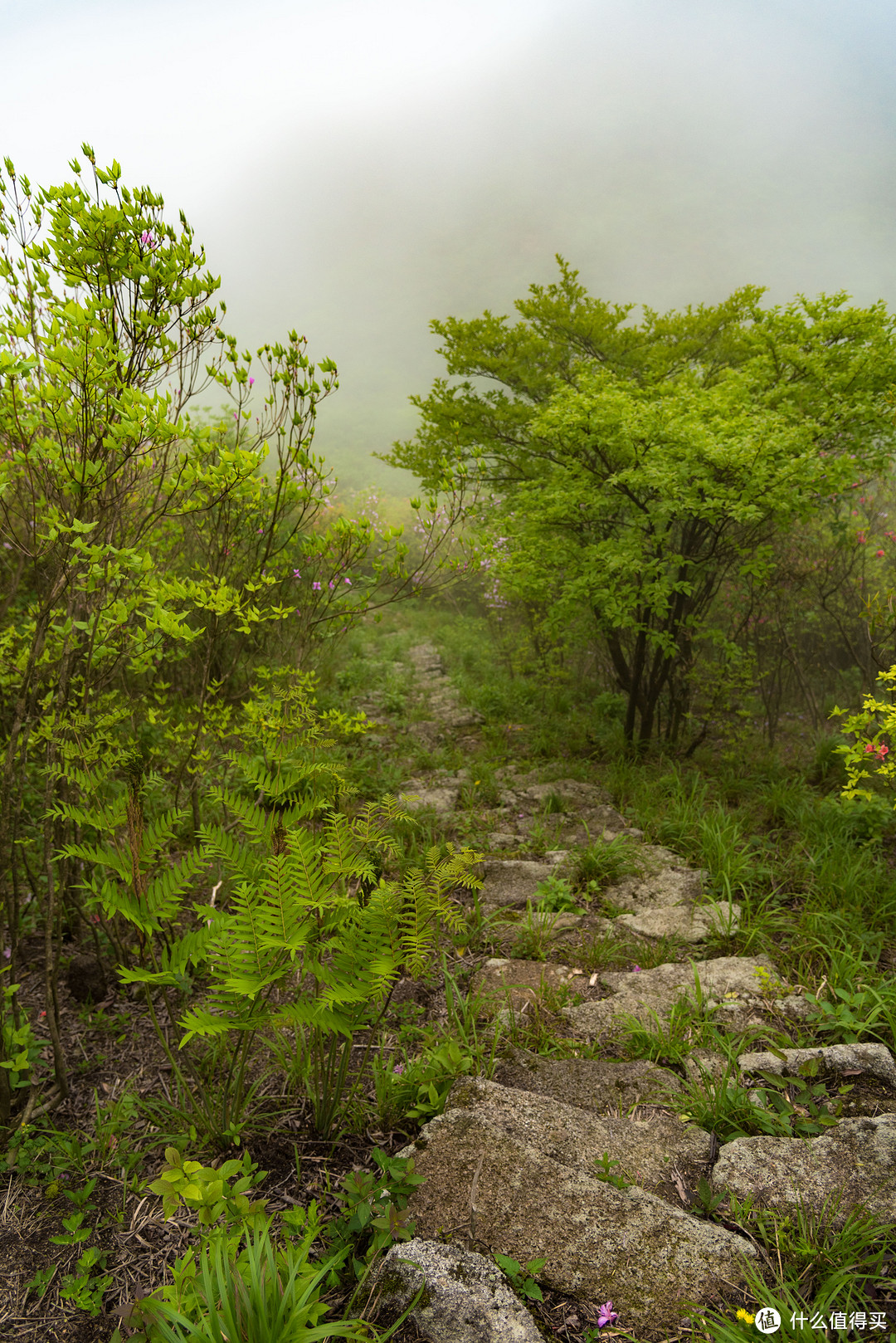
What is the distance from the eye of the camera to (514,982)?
2.55m

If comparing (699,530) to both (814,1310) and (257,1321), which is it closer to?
Answer: (814,1310)

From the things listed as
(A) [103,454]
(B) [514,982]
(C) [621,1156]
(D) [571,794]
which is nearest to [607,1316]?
(C) [621,1156]

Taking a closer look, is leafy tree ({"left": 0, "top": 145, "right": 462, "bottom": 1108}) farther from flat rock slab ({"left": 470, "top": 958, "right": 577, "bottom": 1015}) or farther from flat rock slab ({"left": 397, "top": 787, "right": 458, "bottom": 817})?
flat rock slab ({"left": 397, "top": 787, "right": 458, "bottom": 817})

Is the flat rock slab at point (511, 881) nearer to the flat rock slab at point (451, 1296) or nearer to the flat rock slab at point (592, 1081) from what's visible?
the flat rock slab at point (592, 1081)

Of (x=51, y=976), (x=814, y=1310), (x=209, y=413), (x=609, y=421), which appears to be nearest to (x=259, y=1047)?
(x=51, y=976)

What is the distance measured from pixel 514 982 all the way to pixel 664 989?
646mm

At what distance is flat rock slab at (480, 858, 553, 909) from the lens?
329 cm

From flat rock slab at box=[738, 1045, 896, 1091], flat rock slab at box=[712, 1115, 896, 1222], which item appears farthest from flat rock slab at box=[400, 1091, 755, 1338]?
flat rock slab at box=[738, 1045, 896, 1091]

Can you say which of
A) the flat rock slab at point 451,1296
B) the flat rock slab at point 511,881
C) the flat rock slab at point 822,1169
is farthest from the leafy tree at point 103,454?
Answer: the flat rock slab at point 822,1169

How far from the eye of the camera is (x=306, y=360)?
2.52 meters

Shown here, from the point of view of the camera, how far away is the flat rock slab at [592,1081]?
75.2 inches

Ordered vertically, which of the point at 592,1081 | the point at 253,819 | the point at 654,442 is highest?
the point at 654,442

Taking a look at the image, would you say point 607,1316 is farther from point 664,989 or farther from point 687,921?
point 687,921

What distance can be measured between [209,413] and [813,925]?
7.99 meters
